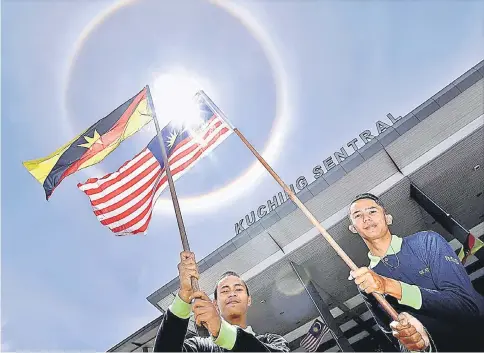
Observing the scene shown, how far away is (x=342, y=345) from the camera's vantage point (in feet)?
47.3

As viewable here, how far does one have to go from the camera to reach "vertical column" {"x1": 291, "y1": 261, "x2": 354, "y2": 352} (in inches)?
568

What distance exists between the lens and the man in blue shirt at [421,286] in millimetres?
3982

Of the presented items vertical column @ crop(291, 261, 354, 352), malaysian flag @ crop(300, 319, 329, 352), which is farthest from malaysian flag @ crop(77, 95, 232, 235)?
malaysian flag @ crop(300, 319, 329, 352)

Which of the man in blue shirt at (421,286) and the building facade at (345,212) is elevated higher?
the building facade at (345,212)

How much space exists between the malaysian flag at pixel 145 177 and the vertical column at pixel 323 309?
9401 mm

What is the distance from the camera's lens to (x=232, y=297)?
472 cm

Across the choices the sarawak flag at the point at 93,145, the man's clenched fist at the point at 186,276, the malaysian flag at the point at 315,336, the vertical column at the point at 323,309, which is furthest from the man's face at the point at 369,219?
the malaysian flag at the point at 315,336

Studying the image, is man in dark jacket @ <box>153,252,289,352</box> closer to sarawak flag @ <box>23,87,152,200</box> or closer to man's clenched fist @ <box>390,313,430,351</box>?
man's clenched fist @ <box>390,313,430,351</box>

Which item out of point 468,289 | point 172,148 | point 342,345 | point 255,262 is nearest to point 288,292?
point 255,262

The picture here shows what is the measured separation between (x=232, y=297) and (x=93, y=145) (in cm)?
421

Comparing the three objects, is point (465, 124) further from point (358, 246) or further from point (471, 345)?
point (471, 345)

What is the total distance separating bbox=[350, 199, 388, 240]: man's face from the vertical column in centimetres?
1010

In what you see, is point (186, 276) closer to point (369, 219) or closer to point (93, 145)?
point (369, 219)

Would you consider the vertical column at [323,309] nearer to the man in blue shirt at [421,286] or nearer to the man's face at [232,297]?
the man in blue shirt at [421,286]
